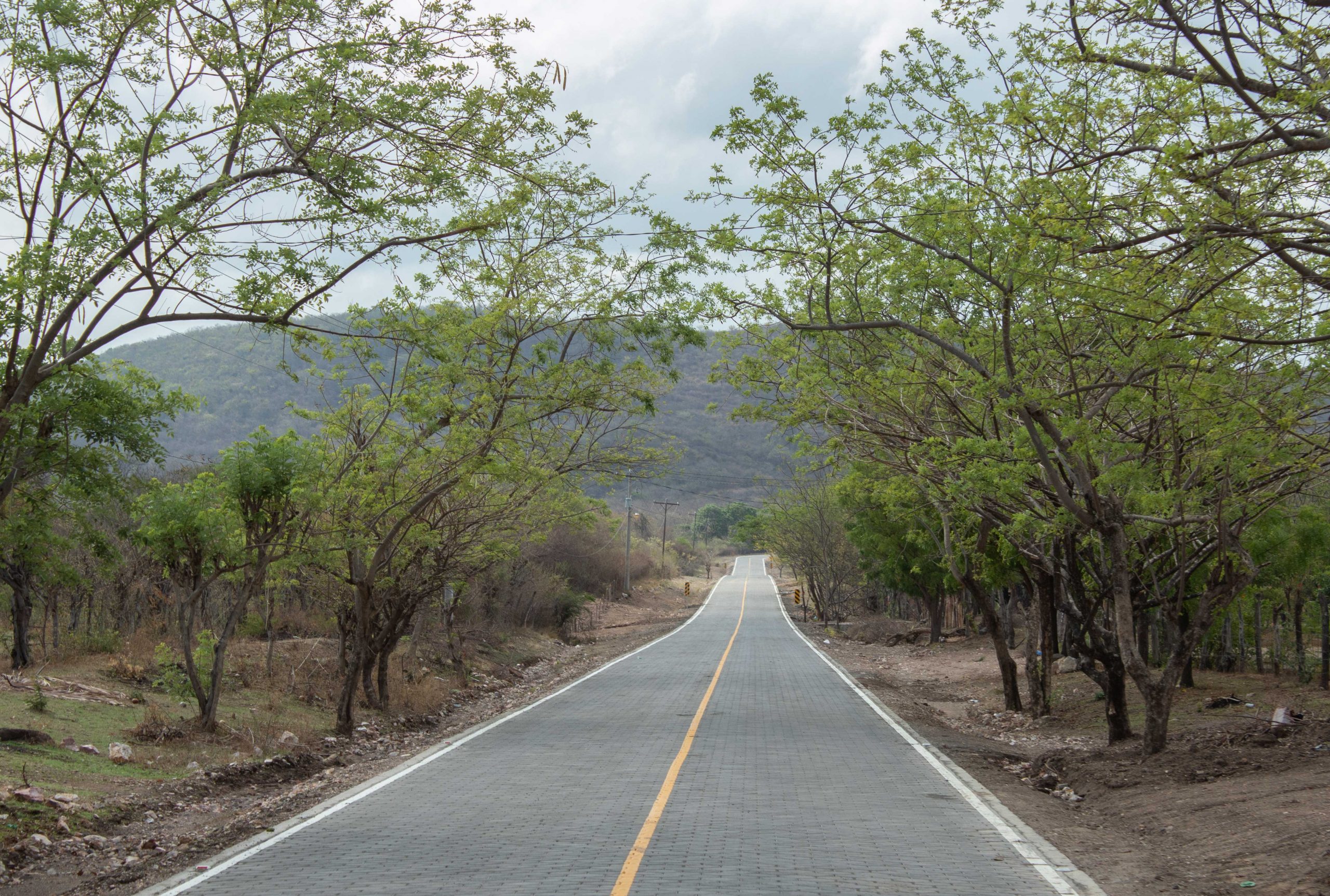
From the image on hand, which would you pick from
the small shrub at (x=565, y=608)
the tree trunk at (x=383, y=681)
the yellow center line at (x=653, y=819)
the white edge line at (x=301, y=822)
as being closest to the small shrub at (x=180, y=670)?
the white edge line at (x=301, y=822)

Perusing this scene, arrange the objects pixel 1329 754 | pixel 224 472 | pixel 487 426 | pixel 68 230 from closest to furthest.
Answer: pixel 68 230, pixel 1329 754, pixel 224 472, pixel 487 426

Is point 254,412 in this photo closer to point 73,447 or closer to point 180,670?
point 180,670

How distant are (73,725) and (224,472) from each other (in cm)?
427

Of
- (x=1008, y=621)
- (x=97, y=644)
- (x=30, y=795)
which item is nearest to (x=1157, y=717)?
(x=30, y=795)

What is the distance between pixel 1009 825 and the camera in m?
9.49

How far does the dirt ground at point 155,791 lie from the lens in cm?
872

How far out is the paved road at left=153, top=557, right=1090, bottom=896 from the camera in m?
7.32

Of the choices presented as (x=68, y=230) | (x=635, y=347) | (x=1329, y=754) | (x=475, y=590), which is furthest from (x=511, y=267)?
(x=475, y=590)

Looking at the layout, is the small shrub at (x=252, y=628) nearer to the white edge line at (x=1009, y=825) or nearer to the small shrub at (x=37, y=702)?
the small shrub at (x=37, y=702)

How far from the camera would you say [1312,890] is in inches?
270

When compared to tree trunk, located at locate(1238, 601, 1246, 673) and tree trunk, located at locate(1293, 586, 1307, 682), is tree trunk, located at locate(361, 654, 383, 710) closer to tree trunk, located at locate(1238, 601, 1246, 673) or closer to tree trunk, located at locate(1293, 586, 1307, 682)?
tree trunk, located at locate(1293, 586, 1307, 682)

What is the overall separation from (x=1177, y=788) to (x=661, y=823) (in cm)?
579

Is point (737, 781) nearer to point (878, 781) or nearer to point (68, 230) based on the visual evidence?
point (878, 781)

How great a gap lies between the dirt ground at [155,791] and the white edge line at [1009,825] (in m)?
6.60
